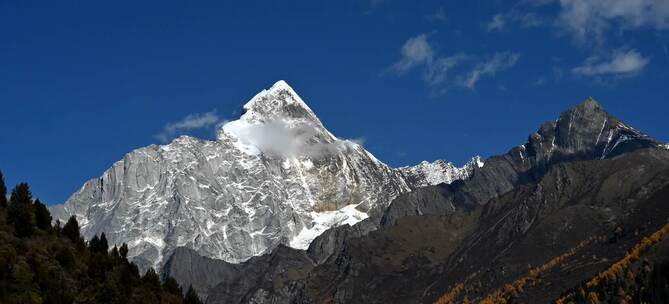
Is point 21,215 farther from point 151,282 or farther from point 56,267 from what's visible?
point 151,282

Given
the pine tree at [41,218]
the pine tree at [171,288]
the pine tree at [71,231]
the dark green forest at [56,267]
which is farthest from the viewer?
the pine tree at [171,288]

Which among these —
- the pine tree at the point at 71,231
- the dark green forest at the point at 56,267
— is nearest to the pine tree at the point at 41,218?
the dark green forest at the point at 56,267

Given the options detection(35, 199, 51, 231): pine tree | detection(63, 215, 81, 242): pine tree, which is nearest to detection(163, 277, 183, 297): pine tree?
detection(63, 215, 81, 242): pine tree

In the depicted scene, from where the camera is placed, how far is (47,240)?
393 feet

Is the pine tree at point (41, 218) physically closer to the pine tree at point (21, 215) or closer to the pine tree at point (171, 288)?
the pine tree at point (21, 215)

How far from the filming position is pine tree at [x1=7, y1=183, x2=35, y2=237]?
11856 centimetres

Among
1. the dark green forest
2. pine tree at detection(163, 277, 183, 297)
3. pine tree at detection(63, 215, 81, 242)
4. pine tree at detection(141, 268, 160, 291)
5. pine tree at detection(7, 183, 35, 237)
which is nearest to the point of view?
the dark green forest

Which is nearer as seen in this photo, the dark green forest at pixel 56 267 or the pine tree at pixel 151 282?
the dark green forest at pixel 56 267

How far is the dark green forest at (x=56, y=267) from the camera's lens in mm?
104688

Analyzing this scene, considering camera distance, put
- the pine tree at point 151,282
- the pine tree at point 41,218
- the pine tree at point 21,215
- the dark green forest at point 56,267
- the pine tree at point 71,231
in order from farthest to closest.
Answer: the pine tree at point 71,231
the pine tree at point 151,282
the pine tree at point 41,218
the pine tree at point 21,215
the dark green forest at point 56,267

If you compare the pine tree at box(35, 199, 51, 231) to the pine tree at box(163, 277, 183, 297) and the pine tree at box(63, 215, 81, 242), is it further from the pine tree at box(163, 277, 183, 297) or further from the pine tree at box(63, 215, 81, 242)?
the pine tree at box(163, 277, 183, 297)

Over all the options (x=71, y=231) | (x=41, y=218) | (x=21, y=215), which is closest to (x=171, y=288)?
(x=71, y=231)

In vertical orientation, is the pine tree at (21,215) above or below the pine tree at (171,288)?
above

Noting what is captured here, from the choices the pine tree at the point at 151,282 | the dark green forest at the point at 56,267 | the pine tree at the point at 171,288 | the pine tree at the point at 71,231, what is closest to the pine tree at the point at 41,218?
the dark green forest at the point at 56,267
